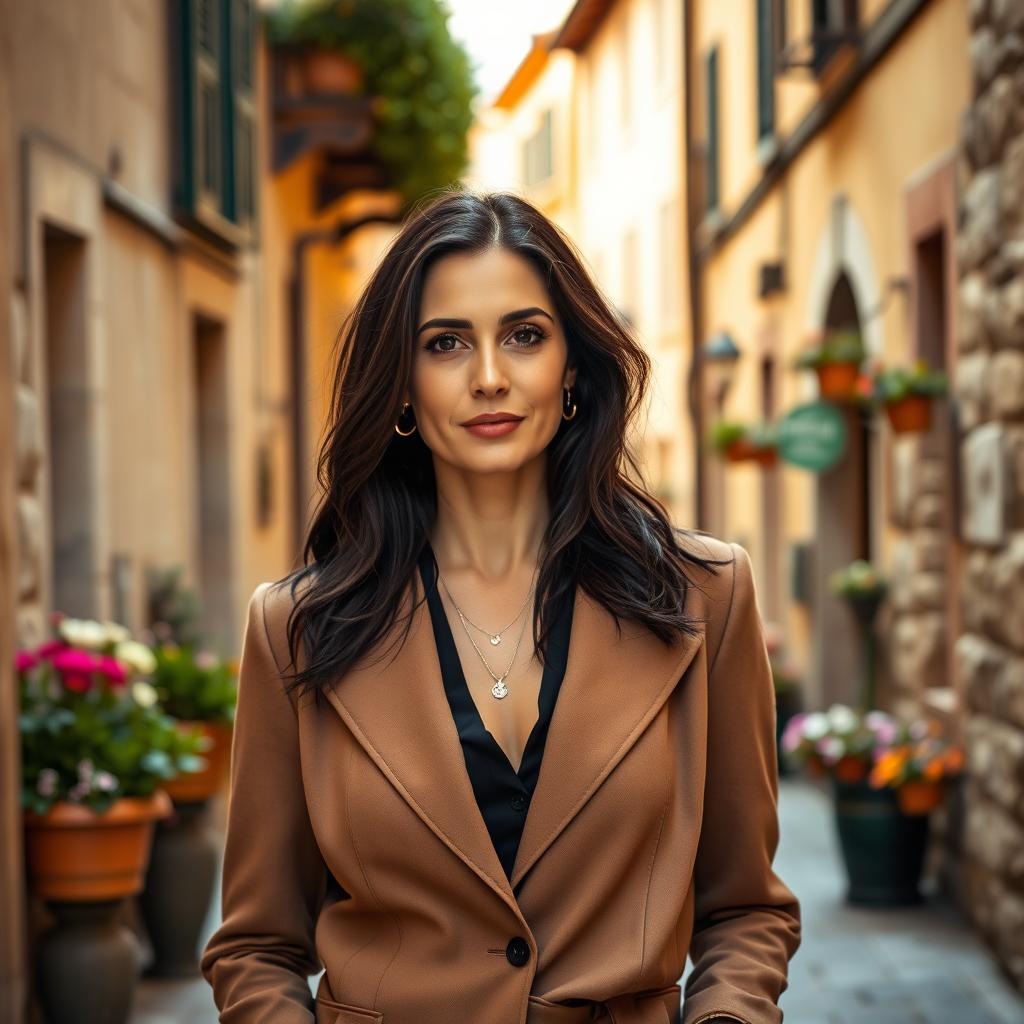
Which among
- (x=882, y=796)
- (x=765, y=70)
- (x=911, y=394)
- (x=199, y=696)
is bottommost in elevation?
→ (x=882, y=796)

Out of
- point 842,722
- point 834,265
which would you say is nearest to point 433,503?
point 842,722

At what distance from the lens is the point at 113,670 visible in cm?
560

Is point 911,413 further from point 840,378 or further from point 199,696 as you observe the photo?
point 199,696

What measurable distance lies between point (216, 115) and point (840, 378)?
3701mm

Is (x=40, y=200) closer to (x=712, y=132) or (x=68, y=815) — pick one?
(x=68, y=815)

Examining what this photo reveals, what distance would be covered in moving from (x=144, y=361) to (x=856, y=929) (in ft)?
13.2

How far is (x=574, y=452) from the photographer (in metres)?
2.56

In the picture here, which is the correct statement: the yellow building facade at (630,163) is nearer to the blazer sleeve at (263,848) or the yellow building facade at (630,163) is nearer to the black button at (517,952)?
the blazer sleeve at (263,848)

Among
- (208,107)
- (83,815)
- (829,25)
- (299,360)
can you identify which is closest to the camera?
(83,815)

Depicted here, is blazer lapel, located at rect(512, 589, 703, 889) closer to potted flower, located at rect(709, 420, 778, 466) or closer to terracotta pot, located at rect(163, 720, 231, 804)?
terracotta pot, located at rect(163, 720, 231, 804)

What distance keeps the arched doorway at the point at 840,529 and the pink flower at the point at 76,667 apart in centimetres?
656

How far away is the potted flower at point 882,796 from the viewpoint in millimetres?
7500

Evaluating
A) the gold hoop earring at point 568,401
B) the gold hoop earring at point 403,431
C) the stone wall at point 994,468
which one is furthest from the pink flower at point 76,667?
the gold hoop earring at point 568,401

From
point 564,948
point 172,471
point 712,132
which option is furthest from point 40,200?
point 712,132
